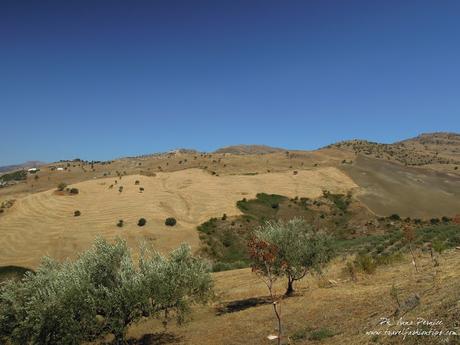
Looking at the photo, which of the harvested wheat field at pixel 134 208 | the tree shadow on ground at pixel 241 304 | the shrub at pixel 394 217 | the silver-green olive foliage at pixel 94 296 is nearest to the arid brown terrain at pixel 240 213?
the harvested wheat field at pixel 134 208

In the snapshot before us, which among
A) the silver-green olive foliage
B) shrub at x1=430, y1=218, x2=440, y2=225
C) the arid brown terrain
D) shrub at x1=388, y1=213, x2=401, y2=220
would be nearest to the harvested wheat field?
the arid brown terrain

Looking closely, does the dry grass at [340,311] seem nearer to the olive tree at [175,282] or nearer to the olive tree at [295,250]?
the olive tree at [295,250]

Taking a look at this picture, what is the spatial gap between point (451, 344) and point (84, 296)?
671 inches

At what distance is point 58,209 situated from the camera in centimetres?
8188

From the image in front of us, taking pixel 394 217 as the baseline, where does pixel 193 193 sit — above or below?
above

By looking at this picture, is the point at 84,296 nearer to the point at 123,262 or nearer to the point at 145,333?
the point at 123,262

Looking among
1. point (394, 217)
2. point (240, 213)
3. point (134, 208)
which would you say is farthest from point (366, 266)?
point (394, 217)

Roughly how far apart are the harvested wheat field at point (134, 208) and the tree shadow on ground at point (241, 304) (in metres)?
37.8

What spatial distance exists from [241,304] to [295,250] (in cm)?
615

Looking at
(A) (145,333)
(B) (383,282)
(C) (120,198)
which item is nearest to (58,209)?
(C) (120,198)

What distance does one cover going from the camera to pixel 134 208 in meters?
83.8

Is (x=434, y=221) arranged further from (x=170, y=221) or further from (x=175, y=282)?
(x=175, y=282)

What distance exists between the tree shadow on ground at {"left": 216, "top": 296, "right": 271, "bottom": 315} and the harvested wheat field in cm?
3775

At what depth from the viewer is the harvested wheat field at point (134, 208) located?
6744cm
